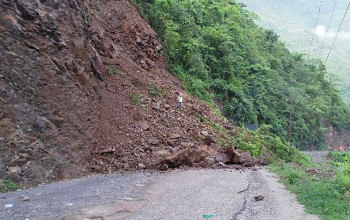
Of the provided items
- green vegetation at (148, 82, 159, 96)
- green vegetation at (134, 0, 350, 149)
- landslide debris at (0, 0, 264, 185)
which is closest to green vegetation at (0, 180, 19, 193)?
landslide debris at (0, 0, 264, 185)

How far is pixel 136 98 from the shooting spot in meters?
15.4

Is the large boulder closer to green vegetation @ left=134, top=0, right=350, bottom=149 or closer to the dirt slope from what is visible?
the dirt slope

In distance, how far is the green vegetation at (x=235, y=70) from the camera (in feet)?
72.3

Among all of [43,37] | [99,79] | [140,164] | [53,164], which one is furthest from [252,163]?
[43,37]

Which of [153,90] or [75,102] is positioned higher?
[153,90]

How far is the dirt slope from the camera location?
1041cm

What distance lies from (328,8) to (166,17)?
134752 mm

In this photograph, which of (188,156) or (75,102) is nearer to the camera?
(75,102)

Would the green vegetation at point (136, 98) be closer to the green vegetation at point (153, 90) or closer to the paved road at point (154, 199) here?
the green vegetation at point (153, 90)

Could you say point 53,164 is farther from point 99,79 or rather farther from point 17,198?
point 99,79

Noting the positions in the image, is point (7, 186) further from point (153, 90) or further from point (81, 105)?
point (153, 90)

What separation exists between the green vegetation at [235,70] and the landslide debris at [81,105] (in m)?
3.97

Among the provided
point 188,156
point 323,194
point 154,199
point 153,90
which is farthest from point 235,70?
point 154,199

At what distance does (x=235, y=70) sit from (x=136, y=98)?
1577cm
